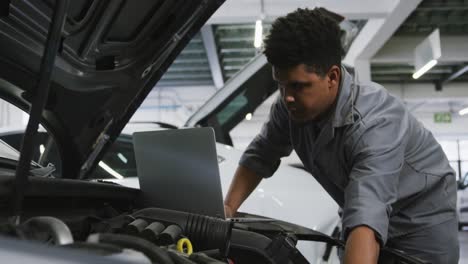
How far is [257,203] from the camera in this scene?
2.99 m

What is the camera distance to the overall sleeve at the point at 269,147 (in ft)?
6.36

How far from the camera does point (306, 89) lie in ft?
4.79

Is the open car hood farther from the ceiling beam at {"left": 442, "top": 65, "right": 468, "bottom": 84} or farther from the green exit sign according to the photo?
the green exit sign

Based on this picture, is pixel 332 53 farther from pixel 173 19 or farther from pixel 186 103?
pixel 186 103

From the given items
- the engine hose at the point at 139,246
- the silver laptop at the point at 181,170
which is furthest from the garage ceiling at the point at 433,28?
the engine hose at the point at 139,246

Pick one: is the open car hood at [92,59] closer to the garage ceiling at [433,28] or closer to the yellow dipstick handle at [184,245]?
the yellow dipstick handle at [184,245]

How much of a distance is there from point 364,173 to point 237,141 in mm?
14621

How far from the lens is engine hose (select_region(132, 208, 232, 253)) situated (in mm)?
1323

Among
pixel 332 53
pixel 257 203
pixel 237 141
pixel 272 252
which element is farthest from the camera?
pixel 237 141

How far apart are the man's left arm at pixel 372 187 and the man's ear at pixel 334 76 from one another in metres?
0.15

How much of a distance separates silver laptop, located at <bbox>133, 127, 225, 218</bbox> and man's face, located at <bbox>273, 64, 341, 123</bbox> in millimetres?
250

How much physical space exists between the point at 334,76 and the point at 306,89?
4.8 inches

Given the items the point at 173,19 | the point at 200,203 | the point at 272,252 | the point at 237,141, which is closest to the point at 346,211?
the point at 272,252

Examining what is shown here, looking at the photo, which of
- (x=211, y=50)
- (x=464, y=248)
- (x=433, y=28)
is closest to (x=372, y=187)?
(x=464, y=248)
